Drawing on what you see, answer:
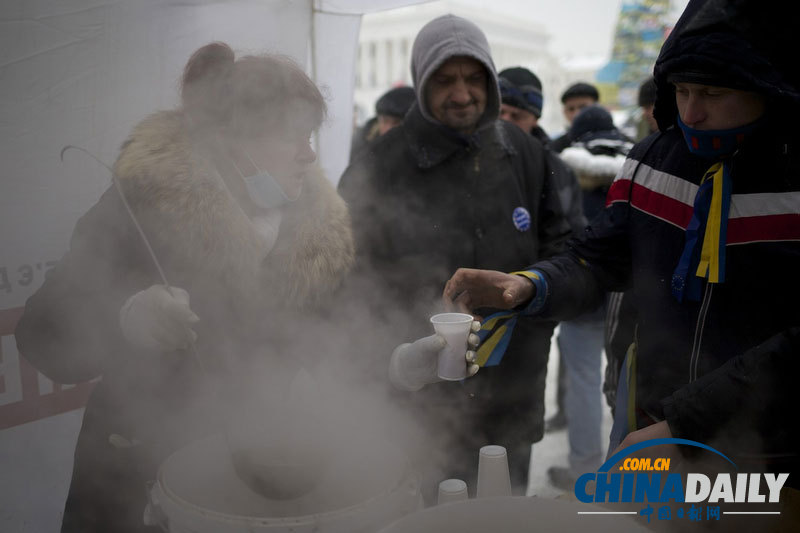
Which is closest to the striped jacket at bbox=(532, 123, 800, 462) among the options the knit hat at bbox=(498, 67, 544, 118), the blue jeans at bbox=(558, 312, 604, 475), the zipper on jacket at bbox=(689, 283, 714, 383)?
the zipper on jacket at bbox=(689, 283, 714, 383)

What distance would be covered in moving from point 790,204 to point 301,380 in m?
1.17

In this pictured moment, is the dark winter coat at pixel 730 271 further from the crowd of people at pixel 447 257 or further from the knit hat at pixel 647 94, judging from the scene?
→ the knit hat at pixel 647 94

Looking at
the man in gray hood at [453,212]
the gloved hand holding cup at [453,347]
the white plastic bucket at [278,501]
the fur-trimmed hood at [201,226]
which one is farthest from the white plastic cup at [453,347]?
the man in gray hood at [453,212]

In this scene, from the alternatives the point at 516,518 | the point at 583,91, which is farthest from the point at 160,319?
the point at 583,91

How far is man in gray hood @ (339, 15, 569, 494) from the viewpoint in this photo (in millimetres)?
2100

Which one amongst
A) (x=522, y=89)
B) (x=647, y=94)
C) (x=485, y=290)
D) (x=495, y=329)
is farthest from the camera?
(x=522, y=89)

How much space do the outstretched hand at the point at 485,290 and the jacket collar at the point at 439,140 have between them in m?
0.65

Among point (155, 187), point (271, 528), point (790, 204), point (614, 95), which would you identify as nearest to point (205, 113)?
point (155, 187)

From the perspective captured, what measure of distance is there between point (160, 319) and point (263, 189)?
1.67ft

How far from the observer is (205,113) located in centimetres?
155

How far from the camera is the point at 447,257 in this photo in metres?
2.11

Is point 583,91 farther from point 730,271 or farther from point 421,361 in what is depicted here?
point 421,361

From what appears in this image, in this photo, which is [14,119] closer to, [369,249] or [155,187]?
[155,187]

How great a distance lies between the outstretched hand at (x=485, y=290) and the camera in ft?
5.11
